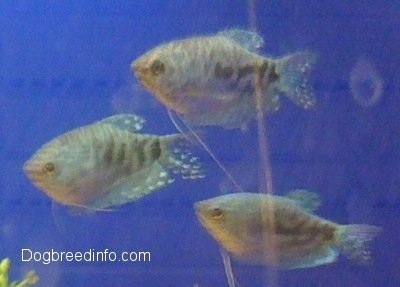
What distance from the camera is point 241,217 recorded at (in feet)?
11.9

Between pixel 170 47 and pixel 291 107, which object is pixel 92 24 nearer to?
pixel 170 47

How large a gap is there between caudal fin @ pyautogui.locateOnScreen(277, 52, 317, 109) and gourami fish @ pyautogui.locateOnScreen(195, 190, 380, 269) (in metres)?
0.23

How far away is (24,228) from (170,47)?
1.87 ft

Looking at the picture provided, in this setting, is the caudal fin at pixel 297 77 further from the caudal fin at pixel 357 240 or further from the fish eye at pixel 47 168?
the fish eye at pixel 47 168

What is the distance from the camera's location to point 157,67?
11.8ft

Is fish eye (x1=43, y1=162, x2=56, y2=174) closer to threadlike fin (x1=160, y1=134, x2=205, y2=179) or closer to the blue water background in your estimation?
the blue water background

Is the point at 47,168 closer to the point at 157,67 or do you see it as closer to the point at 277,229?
the point at 157,67

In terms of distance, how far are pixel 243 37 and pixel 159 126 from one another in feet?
0.98

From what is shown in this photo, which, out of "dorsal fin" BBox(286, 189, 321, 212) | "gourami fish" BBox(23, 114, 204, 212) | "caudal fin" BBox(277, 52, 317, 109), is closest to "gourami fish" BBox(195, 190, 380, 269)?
"dorsal fin" BBox(286, 189, 321, 212)

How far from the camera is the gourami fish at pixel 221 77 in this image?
11.8 feet

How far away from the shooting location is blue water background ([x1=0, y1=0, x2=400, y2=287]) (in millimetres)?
3613

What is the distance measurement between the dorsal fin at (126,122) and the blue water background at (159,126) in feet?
0.05

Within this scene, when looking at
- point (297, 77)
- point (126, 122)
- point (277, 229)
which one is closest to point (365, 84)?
point (297, 77)

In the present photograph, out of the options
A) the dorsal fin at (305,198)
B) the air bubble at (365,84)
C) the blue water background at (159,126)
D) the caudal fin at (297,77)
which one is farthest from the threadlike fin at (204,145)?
the air bubble at (365,84)
